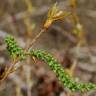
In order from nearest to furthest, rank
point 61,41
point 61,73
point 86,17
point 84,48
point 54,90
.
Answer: point 61,73 → point 54,90 → point 84,48 → point 61,41 → point 86,17

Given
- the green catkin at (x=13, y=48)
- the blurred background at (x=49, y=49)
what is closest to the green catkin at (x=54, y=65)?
the green catkin at (x=13, y=48)

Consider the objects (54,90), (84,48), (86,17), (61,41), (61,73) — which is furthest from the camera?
(86,17)

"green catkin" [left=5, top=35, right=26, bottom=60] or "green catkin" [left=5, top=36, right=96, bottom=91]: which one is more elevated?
"green catkin" [left=5, top=35, right=26, bottom=60]

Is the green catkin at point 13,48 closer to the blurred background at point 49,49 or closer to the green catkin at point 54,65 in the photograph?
the green catkin at point 54,65

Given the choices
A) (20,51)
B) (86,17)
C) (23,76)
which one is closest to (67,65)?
(23,76)

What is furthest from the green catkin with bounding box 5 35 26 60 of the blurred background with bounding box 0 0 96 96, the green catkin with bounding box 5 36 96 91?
the blurred background with bounding box 0 0 96 96

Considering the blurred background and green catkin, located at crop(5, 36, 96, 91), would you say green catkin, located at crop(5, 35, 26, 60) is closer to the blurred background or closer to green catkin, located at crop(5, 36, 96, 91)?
green catkin, located at crop(5, 36, 96, 91)

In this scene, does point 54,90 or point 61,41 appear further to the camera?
point 61,41

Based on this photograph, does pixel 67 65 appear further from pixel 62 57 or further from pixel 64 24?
pixel 64 24

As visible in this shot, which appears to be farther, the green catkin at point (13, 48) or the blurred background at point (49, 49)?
the blurred background at point (49, 49)
